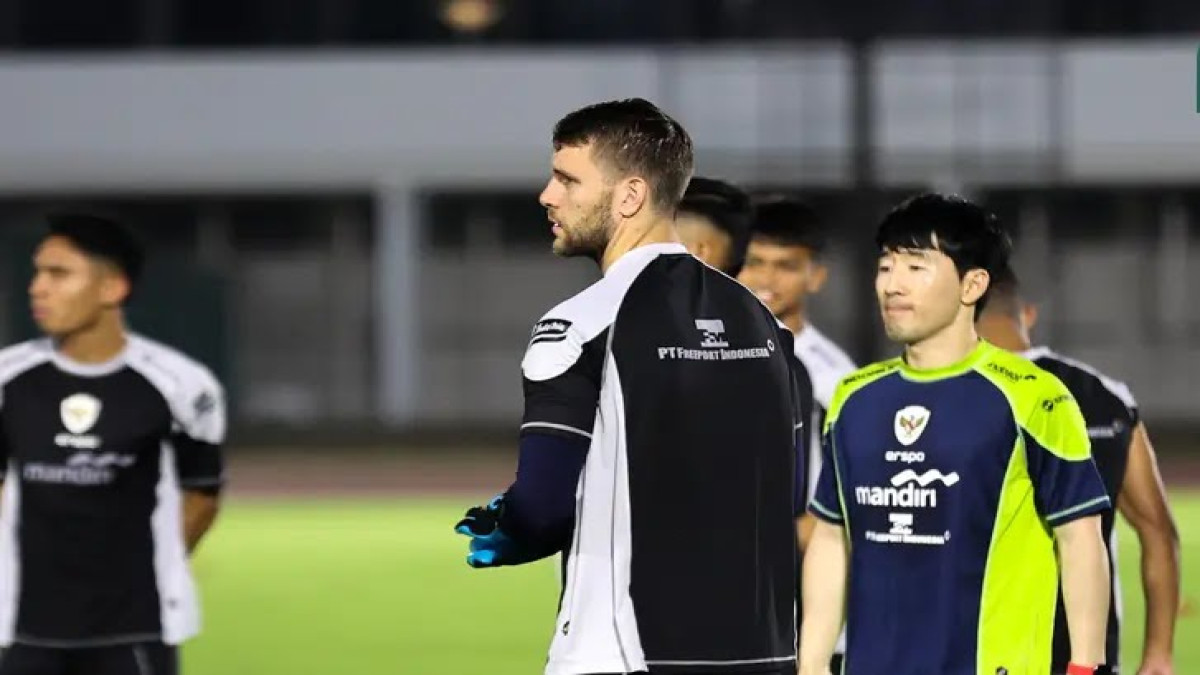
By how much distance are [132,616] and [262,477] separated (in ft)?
71.4

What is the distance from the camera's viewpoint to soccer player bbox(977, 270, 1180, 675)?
239 inches

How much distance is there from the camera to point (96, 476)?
21.0ft

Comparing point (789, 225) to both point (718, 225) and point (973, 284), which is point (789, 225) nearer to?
point (718, 225)

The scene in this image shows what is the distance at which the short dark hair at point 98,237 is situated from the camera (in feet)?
21.9

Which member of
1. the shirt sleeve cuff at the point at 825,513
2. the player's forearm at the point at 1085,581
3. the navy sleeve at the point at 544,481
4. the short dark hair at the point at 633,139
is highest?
the short dark hair at the point at 633,139

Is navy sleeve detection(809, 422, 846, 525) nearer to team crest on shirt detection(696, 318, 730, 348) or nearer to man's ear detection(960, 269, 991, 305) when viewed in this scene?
man's ear detection(960, 269, 991, 305)

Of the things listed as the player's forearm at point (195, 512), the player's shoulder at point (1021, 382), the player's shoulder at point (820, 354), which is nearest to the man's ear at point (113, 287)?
the player's forearm at point (195, 512)

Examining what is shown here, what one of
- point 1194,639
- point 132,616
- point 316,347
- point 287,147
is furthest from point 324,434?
point 132,616

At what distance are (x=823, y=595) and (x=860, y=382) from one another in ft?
1.55

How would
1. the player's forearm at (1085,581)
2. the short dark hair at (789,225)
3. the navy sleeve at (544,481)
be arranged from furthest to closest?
the short dark hair at (789,225) < the player's forearm at (1085,581) < the navy sleeve at (544,481)

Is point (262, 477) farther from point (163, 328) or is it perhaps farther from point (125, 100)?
point (125, 100)

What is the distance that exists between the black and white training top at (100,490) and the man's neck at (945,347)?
2.22 m

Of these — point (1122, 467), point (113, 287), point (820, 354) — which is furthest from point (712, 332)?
point (113, 287)

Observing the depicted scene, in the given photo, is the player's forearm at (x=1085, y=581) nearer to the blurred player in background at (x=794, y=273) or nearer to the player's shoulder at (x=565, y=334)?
the player's shoulder at (x=565, y=334)
